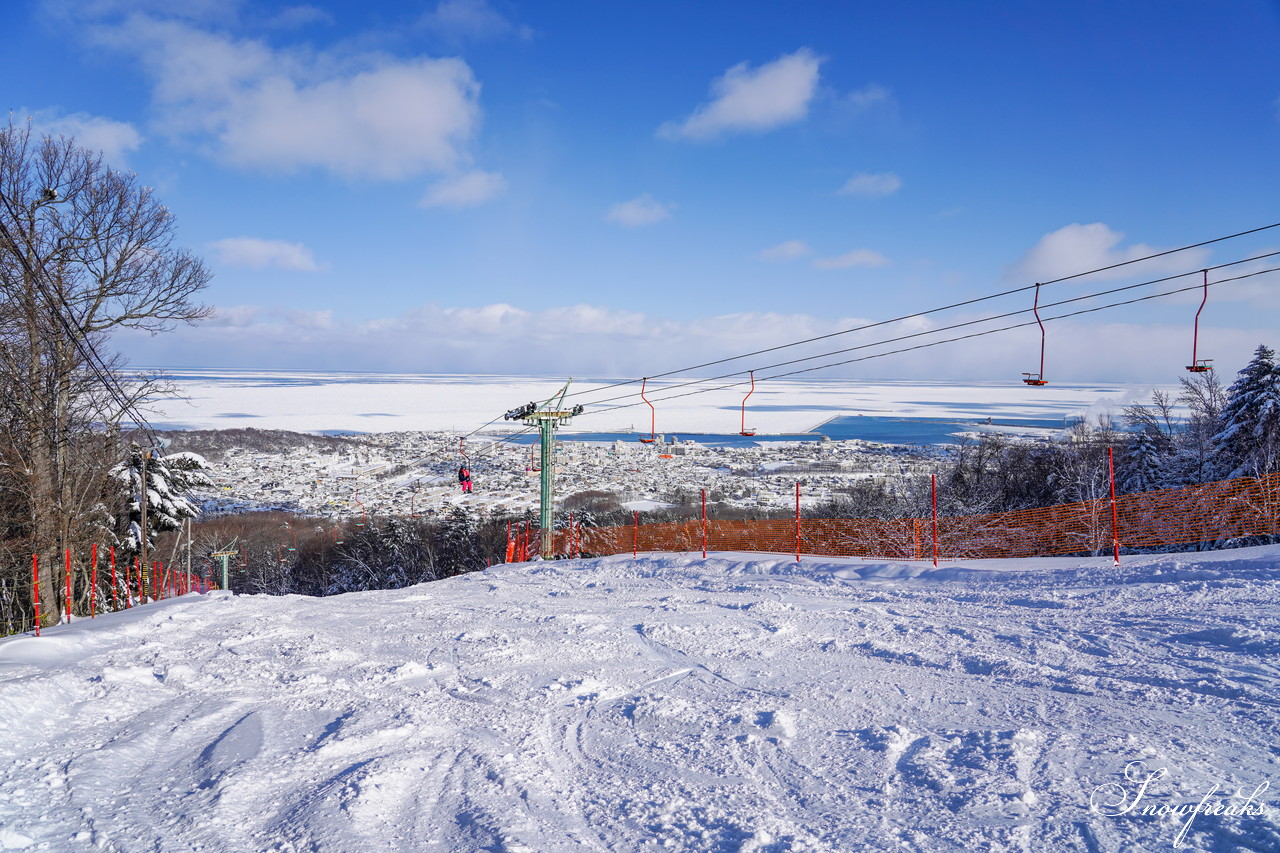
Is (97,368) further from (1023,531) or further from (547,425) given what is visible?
(1023,531)

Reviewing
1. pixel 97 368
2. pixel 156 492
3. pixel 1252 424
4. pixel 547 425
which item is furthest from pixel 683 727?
pixel 1252 424

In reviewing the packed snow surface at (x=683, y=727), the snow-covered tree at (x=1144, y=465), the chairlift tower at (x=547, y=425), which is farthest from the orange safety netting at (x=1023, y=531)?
the snow-covered tree at (x=1144, y=465)

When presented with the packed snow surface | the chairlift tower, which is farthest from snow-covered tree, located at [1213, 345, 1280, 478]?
the chairlift tower

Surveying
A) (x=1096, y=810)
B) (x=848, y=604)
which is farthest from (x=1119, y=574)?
(x=1096, y=810)

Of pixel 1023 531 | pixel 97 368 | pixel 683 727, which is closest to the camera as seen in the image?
pixel 683 727

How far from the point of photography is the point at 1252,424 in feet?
82.5

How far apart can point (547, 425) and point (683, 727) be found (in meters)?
18.9

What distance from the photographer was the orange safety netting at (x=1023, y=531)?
13648mm

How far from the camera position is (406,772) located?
165 inches

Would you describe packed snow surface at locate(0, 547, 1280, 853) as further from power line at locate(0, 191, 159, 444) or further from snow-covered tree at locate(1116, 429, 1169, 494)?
snow-covered tree at locate(1116, 429, 1169, 494)

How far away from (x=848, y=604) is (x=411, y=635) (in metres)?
5.34

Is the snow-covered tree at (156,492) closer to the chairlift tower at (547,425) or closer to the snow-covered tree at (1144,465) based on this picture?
the chairlift tower at (547,425)

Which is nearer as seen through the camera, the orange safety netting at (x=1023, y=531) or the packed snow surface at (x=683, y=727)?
the packed snow surface at (x=683, y=727)

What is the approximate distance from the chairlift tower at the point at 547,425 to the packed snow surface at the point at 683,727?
555 inches
